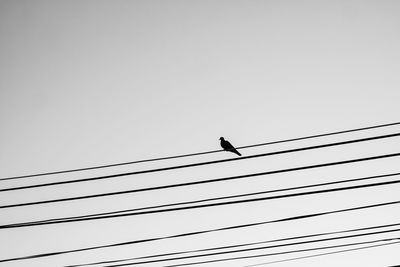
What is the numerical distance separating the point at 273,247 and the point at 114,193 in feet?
8.48

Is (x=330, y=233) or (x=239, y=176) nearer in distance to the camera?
(x=239, y=176)

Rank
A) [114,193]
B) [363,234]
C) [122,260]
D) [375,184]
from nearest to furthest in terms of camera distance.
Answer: [375,184] → [114,193] → [363,234] → [122,260]

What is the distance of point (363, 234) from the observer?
6.18 meters

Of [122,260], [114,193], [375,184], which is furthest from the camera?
[122,260]

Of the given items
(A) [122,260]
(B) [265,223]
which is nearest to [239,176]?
(B) [265,223]

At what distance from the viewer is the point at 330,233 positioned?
6297 mm

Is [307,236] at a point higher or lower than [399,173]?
lower

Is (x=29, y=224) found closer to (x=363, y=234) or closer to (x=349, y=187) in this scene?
(x=349, y=187)

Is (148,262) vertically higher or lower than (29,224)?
lower

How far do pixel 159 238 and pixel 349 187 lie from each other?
9.28 feet

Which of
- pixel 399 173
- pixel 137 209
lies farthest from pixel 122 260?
pixel 399 173

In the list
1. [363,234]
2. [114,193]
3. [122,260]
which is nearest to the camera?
[114,193]

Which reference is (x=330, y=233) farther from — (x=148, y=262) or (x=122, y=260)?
(x=122, y=260)

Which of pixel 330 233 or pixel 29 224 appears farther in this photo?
pixel 330 233
